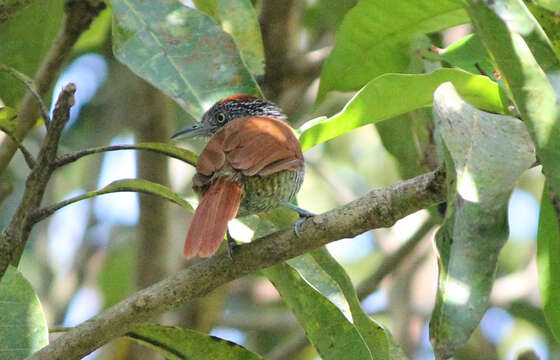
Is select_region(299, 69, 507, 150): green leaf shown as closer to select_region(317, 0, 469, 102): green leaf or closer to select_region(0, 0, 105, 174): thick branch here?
select_region(317, 0, 469, 102): green leaf

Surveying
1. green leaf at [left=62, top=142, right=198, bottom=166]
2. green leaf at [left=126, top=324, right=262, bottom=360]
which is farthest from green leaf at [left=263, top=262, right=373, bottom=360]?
green leaf at [left=62, top=142, right=198, bottom=166]

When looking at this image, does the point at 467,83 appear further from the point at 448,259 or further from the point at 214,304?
the point at 214,304

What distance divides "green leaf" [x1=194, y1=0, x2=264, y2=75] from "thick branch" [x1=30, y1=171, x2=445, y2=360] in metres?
1.20

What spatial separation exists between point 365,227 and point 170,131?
2.15m

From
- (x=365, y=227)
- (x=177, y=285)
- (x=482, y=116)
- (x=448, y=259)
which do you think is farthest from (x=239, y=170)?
(x=448, y=259)

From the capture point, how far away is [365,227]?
7.17 ft

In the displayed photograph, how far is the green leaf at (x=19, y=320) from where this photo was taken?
2.70m

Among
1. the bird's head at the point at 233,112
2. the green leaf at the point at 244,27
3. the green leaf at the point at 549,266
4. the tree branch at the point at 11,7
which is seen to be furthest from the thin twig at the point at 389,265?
the tree branch at the point at 11,7

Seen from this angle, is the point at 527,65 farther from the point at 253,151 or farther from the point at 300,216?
the point at 253,151

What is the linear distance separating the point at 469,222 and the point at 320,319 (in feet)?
3.08

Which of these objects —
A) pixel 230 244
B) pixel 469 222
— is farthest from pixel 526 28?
pixel 230 244

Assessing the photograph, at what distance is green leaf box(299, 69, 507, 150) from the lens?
2.46m

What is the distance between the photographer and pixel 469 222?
1.67m

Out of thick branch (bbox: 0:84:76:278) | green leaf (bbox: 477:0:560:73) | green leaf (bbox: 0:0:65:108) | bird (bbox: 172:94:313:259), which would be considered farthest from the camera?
green leaf (bbox: 0:0:65:108)
